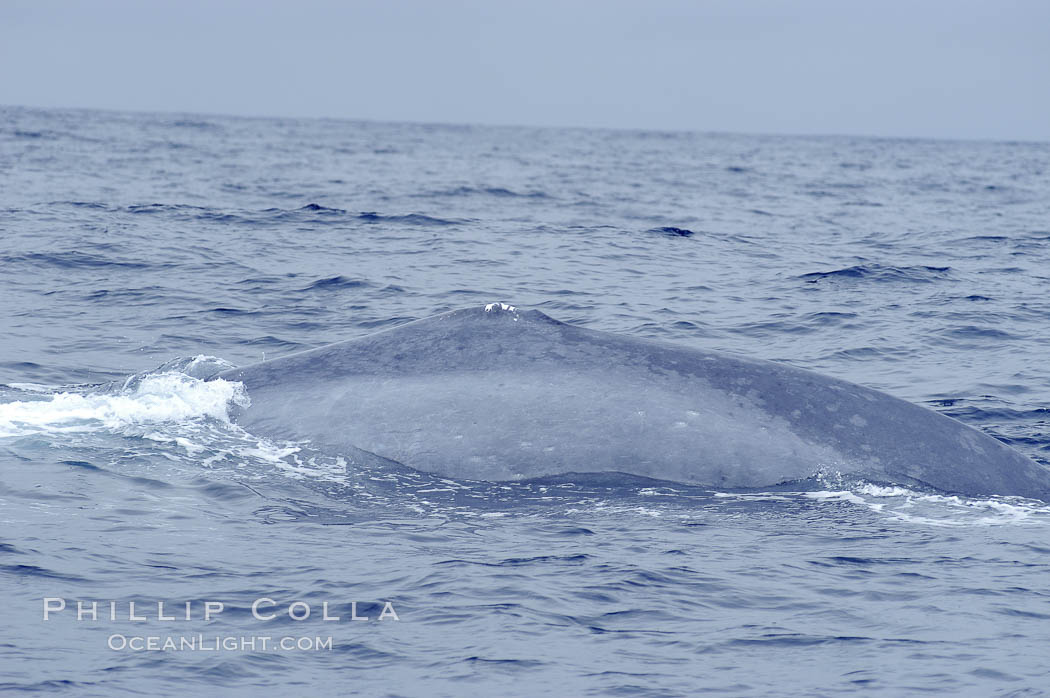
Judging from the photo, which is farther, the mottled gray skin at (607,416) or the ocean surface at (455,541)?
the mottled gray skin at (607,416)

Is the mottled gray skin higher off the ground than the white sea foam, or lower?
higher

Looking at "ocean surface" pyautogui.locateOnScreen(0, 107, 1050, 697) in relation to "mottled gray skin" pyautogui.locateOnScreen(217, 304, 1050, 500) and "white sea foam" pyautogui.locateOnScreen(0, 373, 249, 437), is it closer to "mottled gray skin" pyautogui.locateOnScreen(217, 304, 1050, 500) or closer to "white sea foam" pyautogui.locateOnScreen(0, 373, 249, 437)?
"white sea foam" pyautogui.locateOnScreen(0, 373, 249, 437)

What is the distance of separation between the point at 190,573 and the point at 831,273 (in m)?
17.7

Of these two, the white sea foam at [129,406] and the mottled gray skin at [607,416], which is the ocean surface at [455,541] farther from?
the mottled gray skin at [607,416]

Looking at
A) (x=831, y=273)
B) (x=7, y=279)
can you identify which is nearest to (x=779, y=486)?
(x=7, y=279)

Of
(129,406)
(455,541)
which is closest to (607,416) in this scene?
(455,541)

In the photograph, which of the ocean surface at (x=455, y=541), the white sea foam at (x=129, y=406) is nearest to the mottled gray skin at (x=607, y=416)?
the ocean surface at (x=455, y=541)

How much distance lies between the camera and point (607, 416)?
829cm

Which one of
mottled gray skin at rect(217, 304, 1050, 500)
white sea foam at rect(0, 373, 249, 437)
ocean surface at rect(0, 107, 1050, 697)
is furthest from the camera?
white sea foam at rect(0, 373, 249, 437)

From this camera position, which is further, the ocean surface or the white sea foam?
the white sea foam

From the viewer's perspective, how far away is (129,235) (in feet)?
81.1

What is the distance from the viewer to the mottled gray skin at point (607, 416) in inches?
325

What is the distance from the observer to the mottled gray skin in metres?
8.25

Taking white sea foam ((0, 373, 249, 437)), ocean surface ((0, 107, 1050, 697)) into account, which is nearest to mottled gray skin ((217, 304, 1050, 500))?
ocean surface ((0, 107, 1050, 697))
